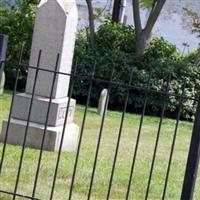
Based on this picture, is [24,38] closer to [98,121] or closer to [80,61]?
[80,61]

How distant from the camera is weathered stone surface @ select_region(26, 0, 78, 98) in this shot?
355 inches

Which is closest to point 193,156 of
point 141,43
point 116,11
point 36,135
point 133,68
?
point 36,135

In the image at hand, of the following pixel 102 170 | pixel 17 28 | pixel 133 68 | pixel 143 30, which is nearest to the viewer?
pixel 102 170

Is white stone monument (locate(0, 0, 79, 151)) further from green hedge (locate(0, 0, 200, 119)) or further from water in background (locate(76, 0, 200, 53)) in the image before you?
water in background (locate(76, 0, 200, 53))

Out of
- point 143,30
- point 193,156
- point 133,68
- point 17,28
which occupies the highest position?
point 143,30

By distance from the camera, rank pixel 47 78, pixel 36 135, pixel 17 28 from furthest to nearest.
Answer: pixel 17 28, pixel 47 78, pixel 36 135

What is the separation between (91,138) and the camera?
10969mm

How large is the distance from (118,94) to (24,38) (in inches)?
134

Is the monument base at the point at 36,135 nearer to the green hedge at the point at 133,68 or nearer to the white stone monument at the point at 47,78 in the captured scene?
the white stone monument at the point at 47,78

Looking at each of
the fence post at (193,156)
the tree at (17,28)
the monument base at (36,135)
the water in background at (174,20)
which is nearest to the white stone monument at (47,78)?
the monument base at (36,135)

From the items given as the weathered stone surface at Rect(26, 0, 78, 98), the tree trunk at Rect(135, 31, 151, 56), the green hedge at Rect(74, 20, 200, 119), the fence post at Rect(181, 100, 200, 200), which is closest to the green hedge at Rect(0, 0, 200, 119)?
the green hedge at Rect(74, 20, 200, 119)

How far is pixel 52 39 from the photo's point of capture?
905 cm

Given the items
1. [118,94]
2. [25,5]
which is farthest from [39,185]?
[25,5]

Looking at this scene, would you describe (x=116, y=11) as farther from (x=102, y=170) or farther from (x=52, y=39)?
(x=102, y=170)
